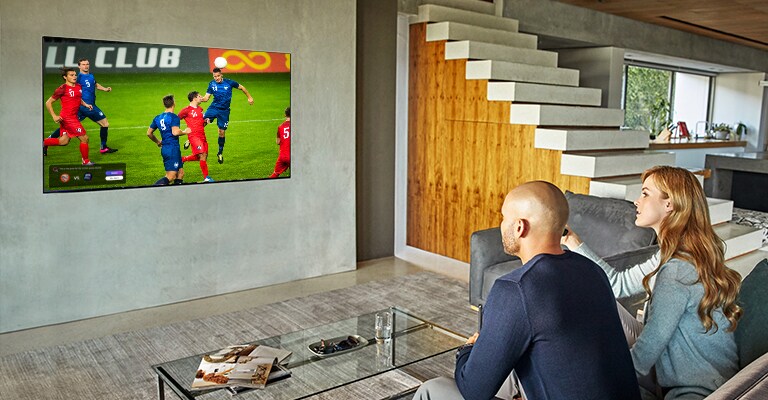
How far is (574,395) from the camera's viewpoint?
1688 mm

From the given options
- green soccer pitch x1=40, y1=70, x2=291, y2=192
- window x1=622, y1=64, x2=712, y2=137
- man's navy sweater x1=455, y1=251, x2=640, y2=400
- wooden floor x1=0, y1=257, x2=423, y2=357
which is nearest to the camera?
man's navy sweater x1=455, y1=251, x2=640, y2=400

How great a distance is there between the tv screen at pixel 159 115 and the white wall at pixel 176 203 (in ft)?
0.25

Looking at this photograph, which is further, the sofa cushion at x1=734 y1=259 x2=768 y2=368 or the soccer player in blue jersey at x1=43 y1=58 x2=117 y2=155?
the soccer player in blue jersey at x1=43 y1=58 x2=117 y2=155

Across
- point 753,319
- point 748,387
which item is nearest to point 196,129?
point 753,319

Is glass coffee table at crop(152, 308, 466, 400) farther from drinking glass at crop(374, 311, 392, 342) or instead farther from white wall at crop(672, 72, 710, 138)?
white wall at crop(672, 72, 710, 138)

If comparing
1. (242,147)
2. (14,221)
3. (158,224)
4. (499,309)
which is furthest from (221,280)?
Answer: (499,309)

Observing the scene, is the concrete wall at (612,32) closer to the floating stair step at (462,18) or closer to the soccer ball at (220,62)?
the floating stair step at (462,18)

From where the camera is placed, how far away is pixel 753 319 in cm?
206

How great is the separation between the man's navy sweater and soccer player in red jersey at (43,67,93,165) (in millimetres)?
3352

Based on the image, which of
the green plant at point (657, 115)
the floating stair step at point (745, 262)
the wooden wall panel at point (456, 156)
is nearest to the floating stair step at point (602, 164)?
the wooden wall panel at point (456, 156)

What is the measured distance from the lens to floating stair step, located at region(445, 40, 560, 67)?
5641 millimetres

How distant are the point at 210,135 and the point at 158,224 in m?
0.73

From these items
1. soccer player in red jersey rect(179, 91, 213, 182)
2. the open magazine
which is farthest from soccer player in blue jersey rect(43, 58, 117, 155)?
the open magazine

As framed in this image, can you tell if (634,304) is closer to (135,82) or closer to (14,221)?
(135,82)
